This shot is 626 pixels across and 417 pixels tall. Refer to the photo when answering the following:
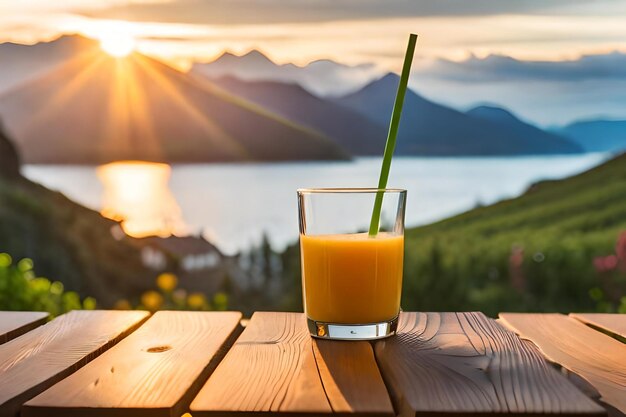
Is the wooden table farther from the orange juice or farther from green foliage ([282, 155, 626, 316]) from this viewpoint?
green foliage ([282, 155, 626, 316])

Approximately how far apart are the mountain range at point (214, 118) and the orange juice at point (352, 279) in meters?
3.19

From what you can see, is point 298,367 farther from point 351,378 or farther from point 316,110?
point 316,110

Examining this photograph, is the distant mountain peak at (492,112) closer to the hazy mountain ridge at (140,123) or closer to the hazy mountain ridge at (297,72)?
the hazy mountain ridge at (297,72)

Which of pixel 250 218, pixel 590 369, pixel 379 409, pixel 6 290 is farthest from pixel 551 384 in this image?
pixel 250 218

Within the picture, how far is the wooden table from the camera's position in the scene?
97 cm

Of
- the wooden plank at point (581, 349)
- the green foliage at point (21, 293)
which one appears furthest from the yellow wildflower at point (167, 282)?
the wooden plank at point (581, 349)

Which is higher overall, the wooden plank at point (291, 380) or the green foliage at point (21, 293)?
the wooden plank at point (291, 380)

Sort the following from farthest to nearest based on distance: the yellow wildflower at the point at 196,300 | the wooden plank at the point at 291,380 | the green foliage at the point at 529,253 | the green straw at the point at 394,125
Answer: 1. the yellow wildflower at the point at 196,300
2. the green foliage at the point at 529,253
3. the green straw at the point at 394,125
4. the wooden plank at the point at 291,380

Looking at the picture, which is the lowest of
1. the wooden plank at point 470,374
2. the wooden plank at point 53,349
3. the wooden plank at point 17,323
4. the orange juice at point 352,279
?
the wooden plank at point 470,374

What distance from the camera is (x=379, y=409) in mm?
956

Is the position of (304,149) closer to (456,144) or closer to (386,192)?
(456,144)

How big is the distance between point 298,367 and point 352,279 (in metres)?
0.26

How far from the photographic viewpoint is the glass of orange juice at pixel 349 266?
136 cm

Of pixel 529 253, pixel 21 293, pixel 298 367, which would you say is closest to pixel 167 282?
pixel 21 293
